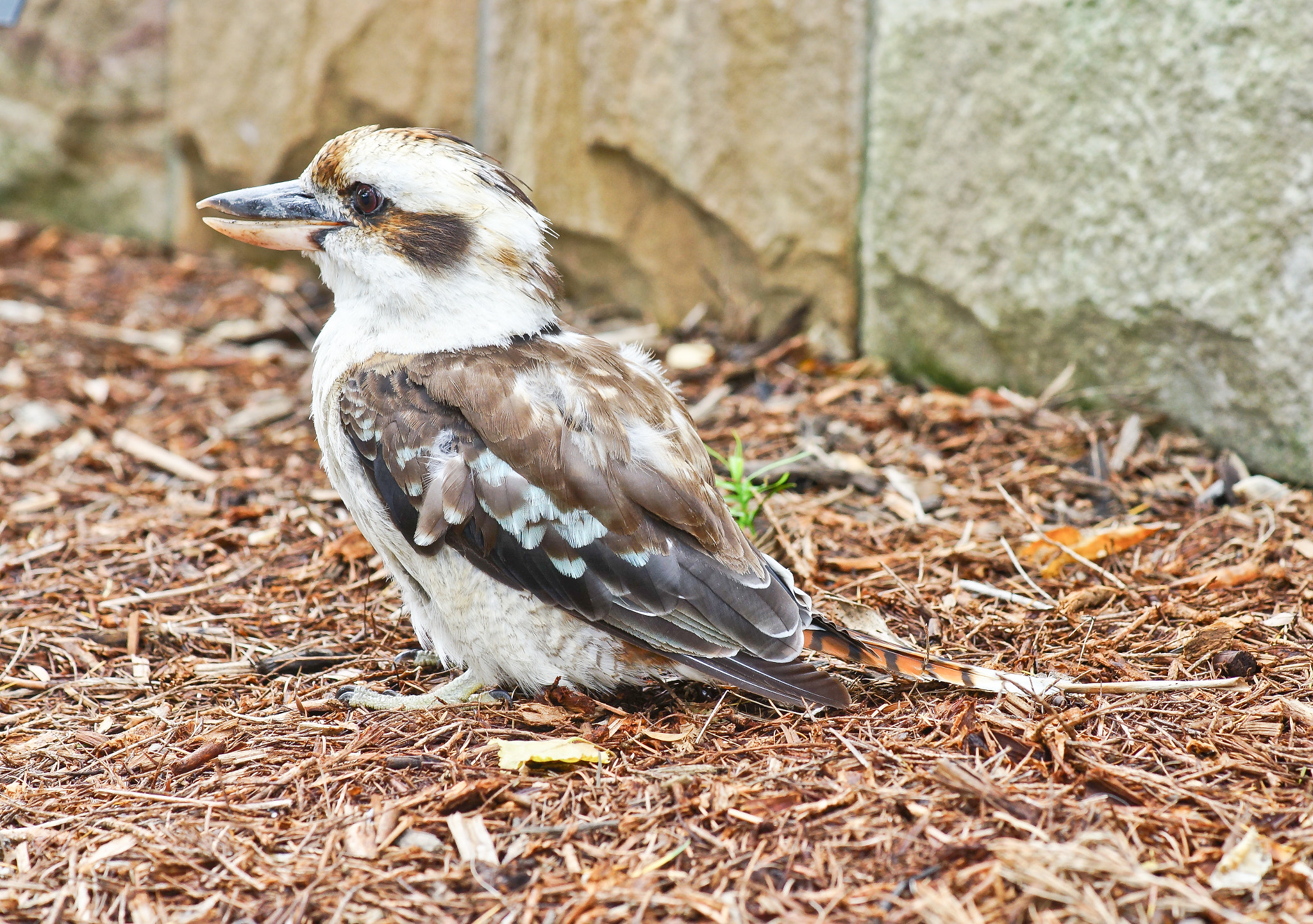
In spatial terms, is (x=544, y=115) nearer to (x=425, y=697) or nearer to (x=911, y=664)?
(x=425, y=697)

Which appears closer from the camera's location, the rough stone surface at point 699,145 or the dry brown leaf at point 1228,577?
the dry brown leaf at point 1228,577

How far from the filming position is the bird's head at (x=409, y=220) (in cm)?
306

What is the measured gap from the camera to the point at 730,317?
17.6ft

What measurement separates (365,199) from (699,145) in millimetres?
2406

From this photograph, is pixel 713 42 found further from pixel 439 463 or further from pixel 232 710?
pixel 232 710

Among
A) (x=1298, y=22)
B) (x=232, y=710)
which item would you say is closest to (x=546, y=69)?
(x=1298, y=22)

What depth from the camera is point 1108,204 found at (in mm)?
4129

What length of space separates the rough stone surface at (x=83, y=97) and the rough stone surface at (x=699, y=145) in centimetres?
250

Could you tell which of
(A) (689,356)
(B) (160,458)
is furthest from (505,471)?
(A) (689,356)

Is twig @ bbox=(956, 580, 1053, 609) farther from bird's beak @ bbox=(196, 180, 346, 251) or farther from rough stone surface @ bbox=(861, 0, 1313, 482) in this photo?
bird's beak @ bbox=(196, 180, 346, 251)

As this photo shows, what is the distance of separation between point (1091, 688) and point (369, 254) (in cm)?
207

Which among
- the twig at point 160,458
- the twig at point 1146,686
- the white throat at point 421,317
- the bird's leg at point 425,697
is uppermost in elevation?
the white throat at point 421,317

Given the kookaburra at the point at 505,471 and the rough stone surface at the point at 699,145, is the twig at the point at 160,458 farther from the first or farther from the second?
the rough stone surface at the point at 699,145

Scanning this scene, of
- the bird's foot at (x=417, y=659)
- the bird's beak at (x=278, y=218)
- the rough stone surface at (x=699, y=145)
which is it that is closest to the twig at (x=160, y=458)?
the bird's beak at (x=278, y=218)
